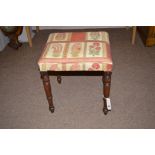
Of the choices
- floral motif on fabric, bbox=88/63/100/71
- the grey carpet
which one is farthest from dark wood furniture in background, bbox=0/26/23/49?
floral motif on fabric, bbox=88/63/100/71

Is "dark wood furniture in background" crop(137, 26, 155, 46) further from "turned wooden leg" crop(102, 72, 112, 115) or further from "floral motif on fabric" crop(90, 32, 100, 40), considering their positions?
"turned wooden leg" crop(102, 72, 112, 115)

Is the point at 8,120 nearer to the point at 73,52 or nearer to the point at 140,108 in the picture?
the point at 73,52

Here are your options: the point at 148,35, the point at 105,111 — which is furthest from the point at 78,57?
the point at 148,35

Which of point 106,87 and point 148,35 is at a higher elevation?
point 106,87

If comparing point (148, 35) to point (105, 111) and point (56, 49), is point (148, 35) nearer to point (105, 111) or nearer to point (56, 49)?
point (105, 111)

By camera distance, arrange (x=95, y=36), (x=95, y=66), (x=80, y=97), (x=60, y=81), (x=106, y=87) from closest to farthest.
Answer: (x=95, y=66) < (x=106, y=87) < (x=95, y=36) < (x=80, y=97) < (x=60, y=81)

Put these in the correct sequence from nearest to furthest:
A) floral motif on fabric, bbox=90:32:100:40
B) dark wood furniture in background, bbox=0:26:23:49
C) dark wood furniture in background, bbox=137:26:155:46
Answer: floral motif on fabric, bbox=90:32:100:40
dark wood furniture in background, bbox=137:26:155:46
dark wood furniture in background, bbox=0:26:23:49

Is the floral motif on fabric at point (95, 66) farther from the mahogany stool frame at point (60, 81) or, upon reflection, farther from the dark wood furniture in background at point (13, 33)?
the dark wood furniture in background at point (13, 33)

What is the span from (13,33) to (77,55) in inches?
66.5

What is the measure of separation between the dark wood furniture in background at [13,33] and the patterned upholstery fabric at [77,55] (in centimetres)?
132

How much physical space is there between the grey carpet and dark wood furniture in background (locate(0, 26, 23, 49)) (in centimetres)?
38

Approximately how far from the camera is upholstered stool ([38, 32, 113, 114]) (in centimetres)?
127

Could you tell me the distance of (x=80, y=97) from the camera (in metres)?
1.78
